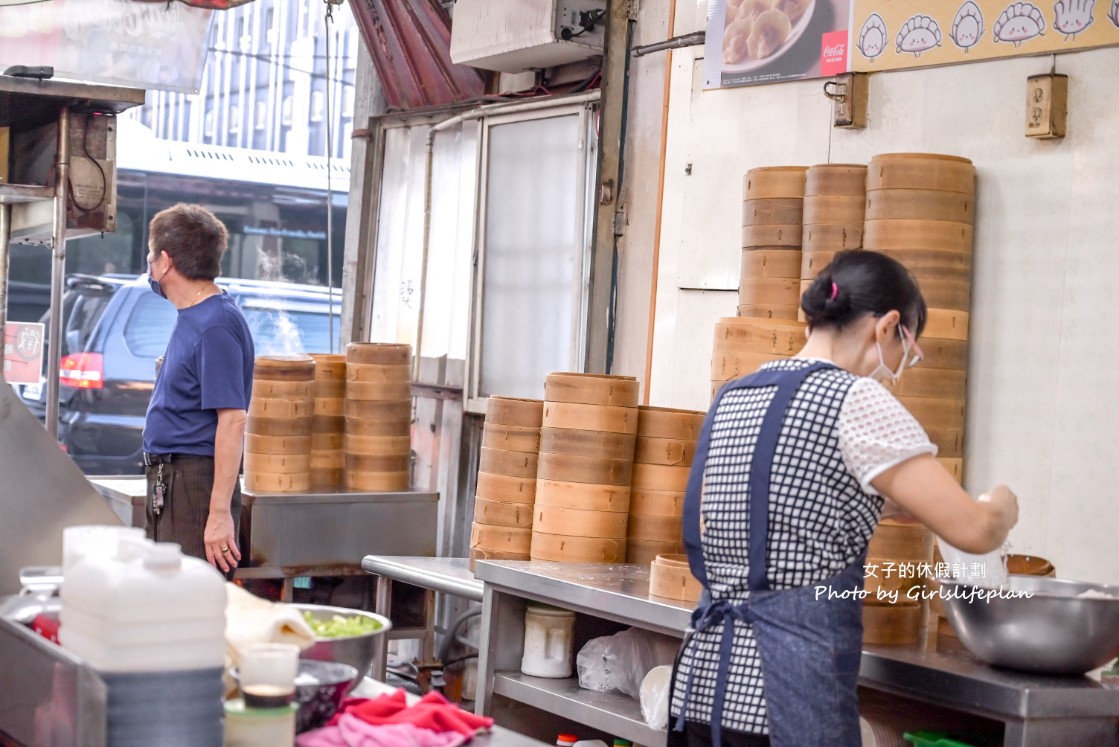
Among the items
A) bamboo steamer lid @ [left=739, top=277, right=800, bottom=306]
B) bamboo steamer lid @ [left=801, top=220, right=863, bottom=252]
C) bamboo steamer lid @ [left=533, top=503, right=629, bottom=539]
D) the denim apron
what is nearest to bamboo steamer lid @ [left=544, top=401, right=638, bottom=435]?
bamboo steamer lid @ [left=533, top=503, right=629, bottom=539]

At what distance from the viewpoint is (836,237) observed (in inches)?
147

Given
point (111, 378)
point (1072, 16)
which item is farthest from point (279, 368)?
point (111, 378)

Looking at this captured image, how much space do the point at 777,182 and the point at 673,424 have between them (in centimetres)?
80

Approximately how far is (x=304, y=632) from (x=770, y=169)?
241 centimetres

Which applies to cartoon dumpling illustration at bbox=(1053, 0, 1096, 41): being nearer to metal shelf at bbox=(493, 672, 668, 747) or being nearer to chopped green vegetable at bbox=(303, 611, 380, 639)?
metal shelf at bbox=(493, 672, 668, 747)

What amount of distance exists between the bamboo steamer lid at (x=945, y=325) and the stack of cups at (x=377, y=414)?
2.45 m

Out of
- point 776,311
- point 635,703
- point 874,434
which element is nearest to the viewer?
point 874,434

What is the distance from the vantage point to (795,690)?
2.43 meters

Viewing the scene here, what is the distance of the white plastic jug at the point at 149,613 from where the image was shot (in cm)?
165

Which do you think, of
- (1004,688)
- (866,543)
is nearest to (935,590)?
(1004,688)

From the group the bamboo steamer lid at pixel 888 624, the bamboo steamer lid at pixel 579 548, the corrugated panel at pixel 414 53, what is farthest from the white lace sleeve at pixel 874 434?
the corrugated panel at pixel 414 53

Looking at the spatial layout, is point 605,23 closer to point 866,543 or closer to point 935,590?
point 935,590

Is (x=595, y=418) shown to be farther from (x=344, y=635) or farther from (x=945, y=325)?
(x=344, y=635)

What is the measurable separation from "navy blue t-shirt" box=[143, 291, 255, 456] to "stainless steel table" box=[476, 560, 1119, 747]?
0.94 m
